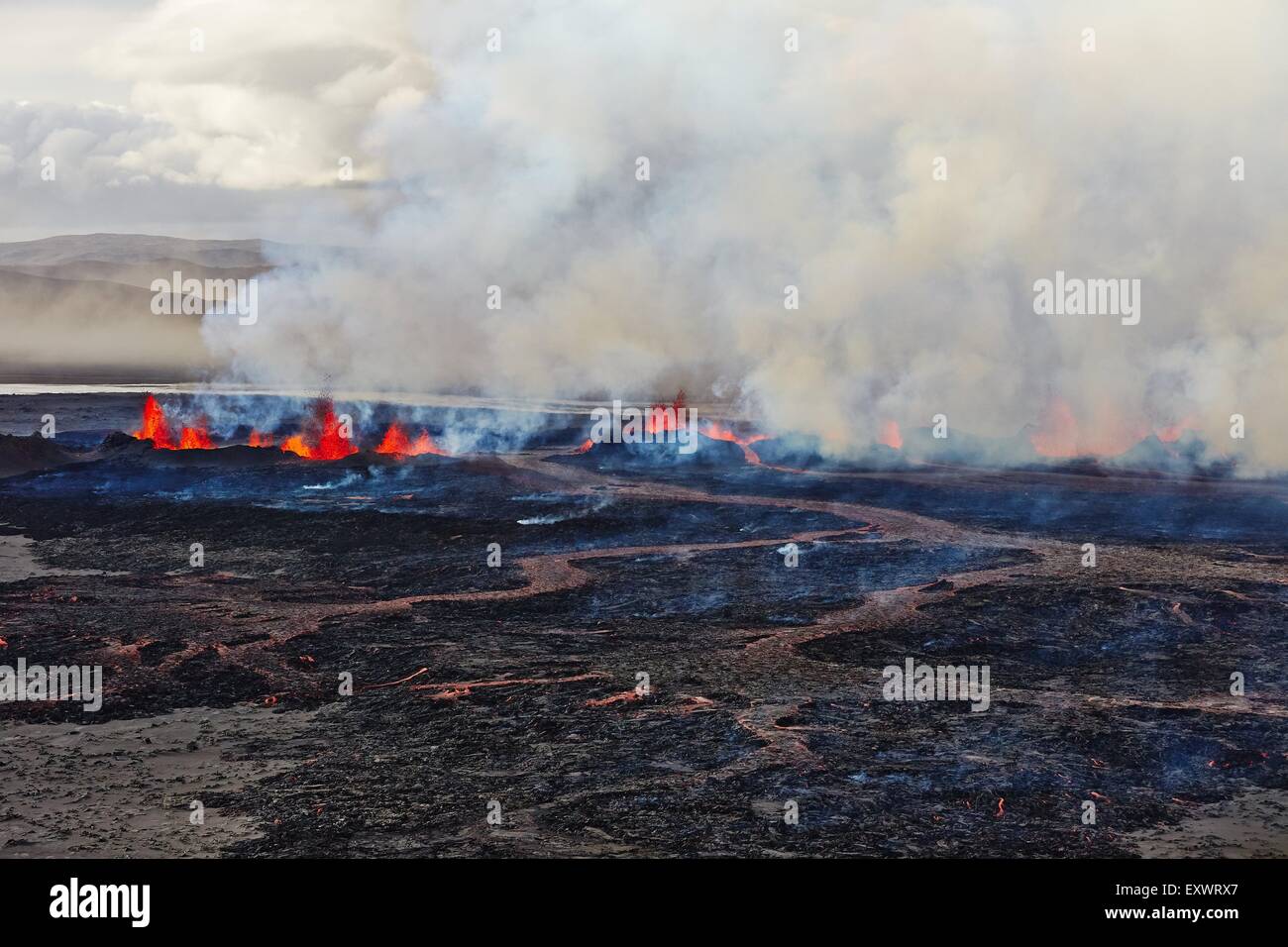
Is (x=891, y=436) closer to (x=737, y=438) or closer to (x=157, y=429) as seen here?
(x=737, y=438)

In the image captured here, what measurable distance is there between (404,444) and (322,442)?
369 centimetres

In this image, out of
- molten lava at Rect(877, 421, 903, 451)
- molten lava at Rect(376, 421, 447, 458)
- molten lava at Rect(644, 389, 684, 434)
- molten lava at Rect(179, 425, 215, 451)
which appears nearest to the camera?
molten lava at Rect(376, 421, 447, 458)

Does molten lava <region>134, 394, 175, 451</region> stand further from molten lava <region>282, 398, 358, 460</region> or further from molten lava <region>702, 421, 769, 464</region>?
molten lava <region>702, 421, 769, 464</region>

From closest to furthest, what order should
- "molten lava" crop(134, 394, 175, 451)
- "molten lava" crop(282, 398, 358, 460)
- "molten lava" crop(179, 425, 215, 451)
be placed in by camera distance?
"molten lava" crop(282, 398, 358, 460) < "molten lava" crop(134, 394, 175, 451) < "molten lava" crop(179, 425, 215, 451)

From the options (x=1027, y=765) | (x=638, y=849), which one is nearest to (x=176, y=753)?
(x=638, y=849)

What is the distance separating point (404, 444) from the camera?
55312mm

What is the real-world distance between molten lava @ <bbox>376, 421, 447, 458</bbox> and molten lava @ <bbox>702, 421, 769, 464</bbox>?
12137mm

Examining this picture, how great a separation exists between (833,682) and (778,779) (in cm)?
481

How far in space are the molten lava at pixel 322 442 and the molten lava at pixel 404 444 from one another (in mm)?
1472

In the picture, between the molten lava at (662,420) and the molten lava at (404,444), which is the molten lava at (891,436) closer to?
the molten lava at (662,420)

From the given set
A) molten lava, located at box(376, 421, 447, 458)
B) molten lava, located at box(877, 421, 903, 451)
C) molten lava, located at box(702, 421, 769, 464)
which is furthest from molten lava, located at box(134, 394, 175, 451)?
molten lava, located at box(877, 421, 903, 451)

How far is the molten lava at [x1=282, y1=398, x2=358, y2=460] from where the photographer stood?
52.1m

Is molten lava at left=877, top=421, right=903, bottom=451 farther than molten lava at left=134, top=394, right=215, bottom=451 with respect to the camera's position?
Yes

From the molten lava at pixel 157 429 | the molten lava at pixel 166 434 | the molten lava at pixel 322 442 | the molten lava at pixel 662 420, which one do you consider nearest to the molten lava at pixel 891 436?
the molten lava at pixel 662 420
